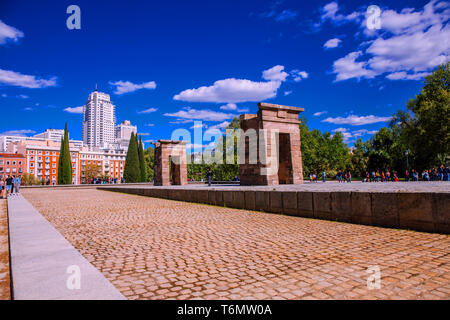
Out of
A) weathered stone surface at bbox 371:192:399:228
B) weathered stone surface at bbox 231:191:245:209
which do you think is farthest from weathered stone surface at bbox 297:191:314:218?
weathered stone surface at bbox 231:191:245:209

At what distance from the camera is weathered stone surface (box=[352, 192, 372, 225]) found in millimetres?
6691

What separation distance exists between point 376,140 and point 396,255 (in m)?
58.6

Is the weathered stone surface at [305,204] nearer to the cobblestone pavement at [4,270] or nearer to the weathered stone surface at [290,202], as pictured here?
the weathered stone surface at [290,202]

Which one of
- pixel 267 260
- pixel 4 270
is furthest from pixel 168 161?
pixel 267 260

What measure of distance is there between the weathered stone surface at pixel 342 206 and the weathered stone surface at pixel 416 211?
3.83 ft

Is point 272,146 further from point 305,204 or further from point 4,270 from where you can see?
point 4,270

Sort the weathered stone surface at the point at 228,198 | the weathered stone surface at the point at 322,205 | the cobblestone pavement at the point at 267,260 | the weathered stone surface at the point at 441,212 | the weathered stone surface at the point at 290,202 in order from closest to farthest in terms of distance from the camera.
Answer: the cobblestone pavement at the point at 267,260 < the weathered stone surface at the point at 441,212 < the weathered stone surface at the point at 322,205 < the weathered stone surface at the point at 290,202 < the weathered stone surface at the point at 228,198

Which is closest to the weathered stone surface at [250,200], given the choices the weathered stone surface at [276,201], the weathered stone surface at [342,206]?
the weathered stone surface at [276,201]

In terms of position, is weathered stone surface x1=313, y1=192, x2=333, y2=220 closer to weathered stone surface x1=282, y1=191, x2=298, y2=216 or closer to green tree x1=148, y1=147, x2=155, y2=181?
weathered stone surface x1=282, y1=191, x2=298, y2=216

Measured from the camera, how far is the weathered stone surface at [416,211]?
5691mm

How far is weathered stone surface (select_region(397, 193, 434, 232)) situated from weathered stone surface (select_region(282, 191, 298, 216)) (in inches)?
116

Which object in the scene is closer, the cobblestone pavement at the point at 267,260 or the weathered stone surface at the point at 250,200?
the cobblestone pavement at the point at 267,260

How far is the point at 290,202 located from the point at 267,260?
4.76 metres
